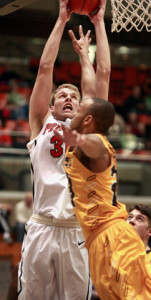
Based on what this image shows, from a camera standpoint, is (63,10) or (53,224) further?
(63,10)

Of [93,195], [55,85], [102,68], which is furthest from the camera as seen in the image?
[55,85]

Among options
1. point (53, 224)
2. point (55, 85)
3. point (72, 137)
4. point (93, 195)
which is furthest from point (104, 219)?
point (55, 85)

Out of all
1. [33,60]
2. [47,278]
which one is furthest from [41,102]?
[33,60]

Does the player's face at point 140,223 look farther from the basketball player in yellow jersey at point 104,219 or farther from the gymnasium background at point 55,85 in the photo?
the gymnasium background at point 55,85

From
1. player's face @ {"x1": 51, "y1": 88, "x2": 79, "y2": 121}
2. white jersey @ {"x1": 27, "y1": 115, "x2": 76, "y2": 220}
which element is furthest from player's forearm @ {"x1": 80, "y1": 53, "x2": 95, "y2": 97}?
white jersey @ {"x1": 27, "y1": 115, "x2": 76, "y2": 220}

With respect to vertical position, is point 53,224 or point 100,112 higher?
point 100,112

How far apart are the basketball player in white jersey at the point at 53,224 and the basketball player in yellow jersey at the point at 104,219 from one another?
0.32m

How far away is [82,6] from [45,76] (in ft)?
1.84

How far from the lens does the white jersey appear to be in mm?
3576

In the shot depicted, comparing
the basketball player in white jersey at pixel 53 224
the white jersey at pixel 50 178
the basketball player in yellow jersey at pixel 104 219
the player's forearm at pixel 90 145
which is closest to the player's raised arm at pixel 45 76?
the basketball player in white jersey at pixel 53 224

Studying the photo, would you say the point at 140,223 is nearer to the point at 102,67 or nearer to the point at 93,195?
the point at 93,195

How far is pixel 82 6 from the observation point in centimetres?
368

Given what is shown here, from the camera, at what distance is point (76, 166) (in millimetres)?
3168

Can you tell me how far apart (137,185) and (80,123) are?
23.4ft
